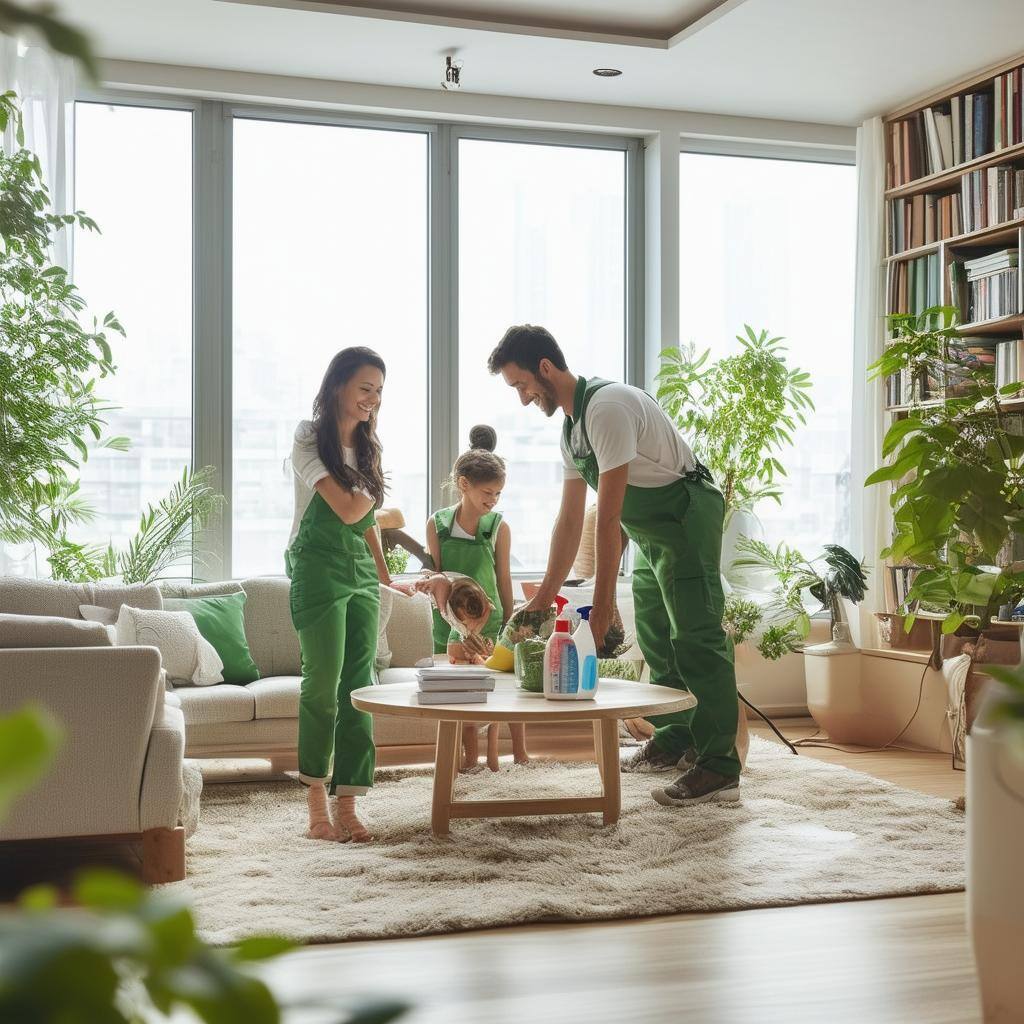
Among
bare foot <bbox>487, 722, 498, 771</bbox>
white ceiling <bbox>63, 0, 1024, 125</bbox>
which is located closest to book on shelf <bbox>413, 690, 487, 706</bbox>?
bare foot <bbox>487, 722, 498, 771</bbox>

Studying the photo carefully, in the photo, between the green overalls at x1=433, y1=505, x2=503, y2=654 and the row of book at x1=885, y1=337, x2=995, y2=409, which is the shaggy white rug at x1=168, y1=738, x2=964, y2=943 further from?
the row of book at x1=885, y1=337, x2=995, y2=409

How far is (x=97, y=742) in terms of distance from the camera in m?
3.02

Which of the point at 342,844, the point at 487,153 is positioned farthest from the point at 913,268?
the point at 342,844

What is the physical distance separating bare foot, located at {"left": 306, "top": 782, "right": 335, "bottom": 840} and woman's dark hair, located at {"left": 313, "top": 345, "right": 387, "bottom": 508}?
2.68 feet

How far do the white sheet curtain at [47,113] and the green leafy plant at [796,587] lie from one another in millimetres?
3395

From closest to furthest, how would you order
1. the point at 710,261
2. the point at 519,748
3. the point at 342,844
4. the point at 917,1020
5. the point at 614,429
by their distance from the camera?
the point at 917,1020, the point at 342,844, the point at 614,429, the point at 519,748, the point at 710,261

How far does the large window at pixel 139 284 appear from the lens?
18.7ft

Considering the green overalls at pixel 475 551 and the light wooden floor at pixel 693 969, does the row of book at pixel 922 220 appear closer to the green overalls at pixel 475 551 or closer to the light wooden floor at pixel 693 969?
the green overalls at pixel 475 551

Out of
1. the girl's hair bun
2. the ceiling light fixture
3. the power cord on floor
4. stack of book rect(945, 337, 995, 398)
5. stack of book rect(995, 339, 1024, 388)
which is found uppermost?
the ceiling light fixture

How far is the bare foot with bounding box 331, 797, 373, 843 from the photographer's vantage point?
3.48 meters

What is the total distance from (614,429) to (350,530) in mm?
856

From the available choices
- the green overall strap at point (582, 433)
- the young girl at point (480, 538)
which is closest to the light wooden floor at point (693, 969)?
the green overall strap at point (582, 433)

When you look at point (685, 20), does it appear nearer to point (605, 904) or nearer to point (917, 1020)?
point (605, 904)

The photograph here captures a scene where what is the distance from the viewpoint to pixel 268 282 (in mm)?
6047
